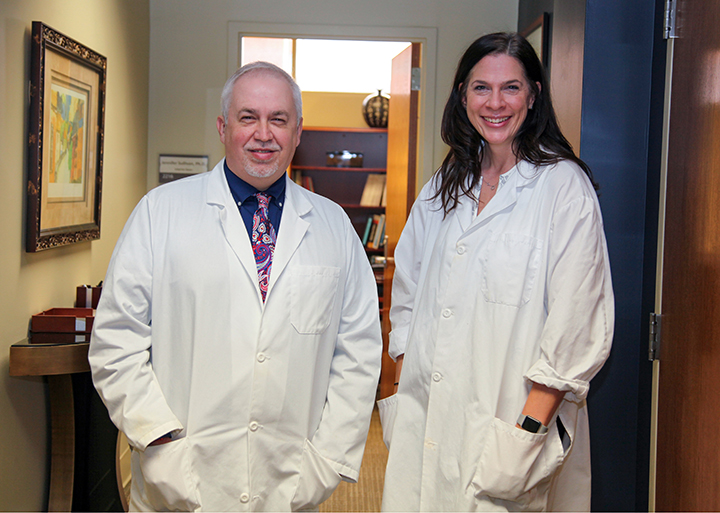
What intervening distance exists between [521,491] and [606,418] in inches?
31.6

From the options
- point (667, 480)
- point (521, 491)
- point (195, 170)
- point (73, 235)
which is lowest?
point (667, 480)

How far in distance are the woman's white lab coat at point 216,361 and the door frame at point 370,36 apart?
7.25 feet

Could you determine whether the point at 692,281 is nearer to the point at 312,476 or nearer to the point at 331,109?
the point at 312,476

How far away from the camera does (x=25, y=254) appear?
209 centimetres

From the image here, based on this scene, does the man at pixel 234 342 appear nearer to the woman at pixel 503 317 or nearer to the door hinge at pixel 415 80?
the woman at pixel 503 317

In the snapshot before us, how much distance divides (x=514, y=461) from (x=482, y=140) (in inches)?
33.2

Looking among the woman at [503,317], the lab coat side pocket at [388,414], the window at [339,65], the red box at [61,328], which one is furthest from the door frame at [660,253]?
the window at [339,65]

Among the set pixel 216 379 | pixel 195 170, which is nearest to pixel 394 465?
pixel 216 379

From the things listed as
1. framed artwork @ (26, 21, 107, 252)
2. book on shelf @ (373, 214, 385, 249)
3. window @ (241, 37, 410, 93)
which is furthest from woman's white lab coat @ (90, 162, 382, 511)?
window @ (241, 37, 410, 93)

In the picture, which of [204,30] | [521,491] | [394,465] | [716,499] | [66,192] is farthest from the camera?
[204,30]

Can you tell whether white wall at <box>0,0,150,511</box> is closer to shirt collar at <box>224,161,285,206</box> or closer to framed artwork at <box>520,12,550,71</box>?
shirt collar at <box>224,161,285,206</box>

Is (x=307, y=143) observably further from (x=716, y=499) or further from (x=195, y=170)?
(x=716, y=499)

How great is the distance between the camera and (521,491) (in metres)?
1.38

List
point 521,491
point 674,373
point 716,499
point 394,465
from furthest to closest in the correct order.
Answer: point 674,373, point 394,465, point 716,499, point 521,491
